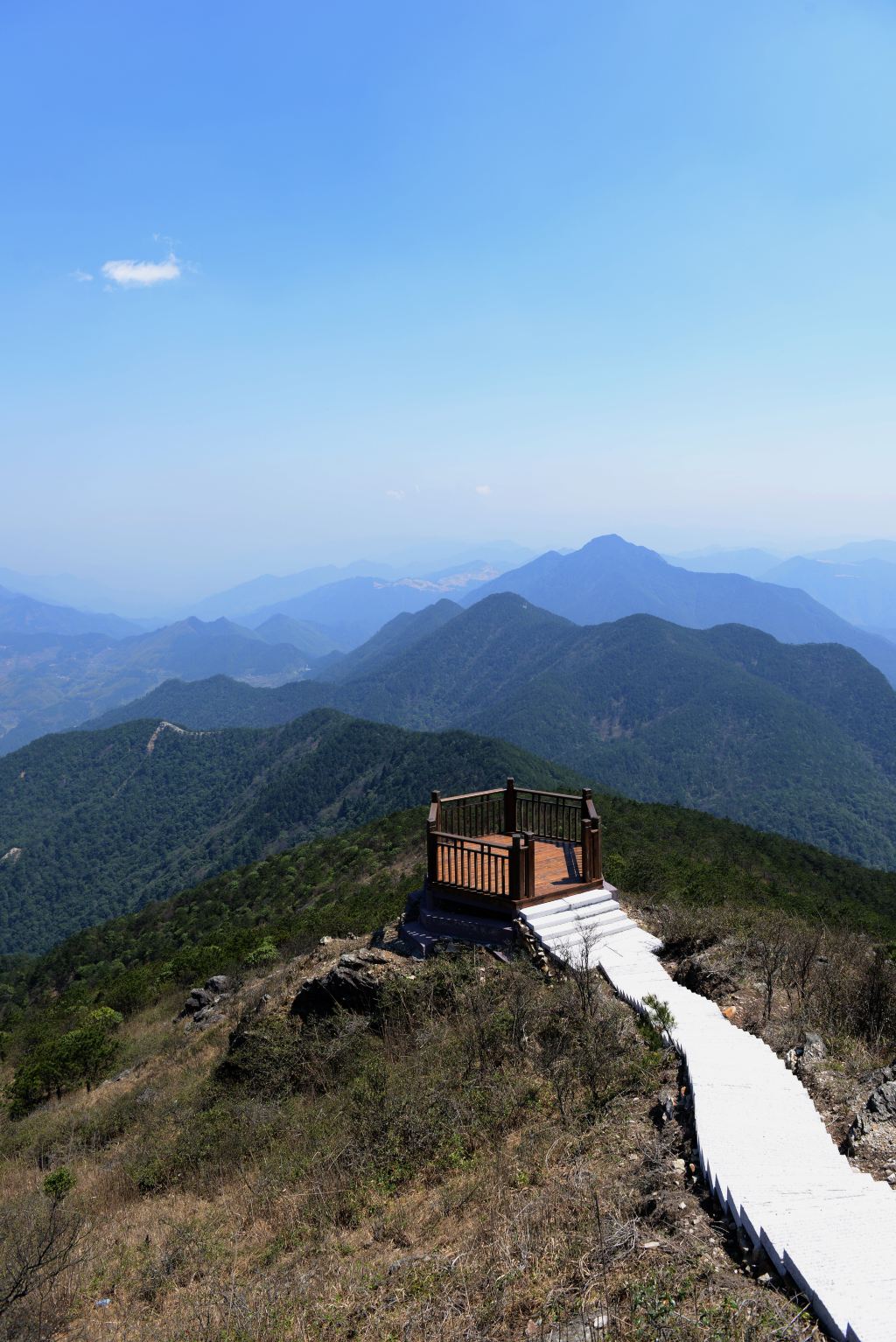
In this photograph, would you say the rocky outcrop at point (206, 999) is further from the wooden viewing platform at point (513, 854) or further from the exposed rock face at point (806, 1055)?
the exposed rock face at point (806, 1055)

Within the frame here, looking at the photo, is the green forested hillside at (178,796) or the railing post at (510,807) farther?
the green forested hillside at (178,796)

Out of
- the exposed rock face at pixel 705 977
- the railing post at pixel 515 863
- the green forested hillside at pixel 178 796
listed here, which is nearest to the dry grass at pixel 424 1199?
the railing post at pixel 515 863

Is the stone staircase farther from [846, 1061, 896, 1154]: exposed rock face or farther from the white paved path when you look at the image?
[846, 1061, 896, 1154]: exposed rock face

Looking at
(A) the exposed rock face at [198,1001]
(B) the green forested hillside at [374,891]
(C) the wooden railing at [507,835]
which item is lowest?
(B) the green forested hillside at [374,891]

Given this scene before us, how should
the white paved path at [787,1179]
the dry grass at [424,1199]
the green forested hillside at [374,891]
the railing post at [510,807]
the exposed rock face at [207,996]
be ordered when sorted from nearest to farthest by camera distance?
1. the white paved path at [787,1179]
2. the dry grass at [424,1199]
3. the railing post at [510,807]
4. the exposed rock face at [207,996]
5. the green forested hillside at [374,891]

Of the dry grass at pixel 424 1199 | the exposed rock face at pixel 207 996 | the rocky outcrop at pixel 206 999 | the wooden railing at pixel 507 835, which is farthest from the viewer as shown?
the exposed rock face at pixel 207 996

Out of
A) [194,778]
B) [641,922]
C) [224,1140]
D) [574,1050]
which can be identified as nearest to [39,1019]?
[224,1140]
